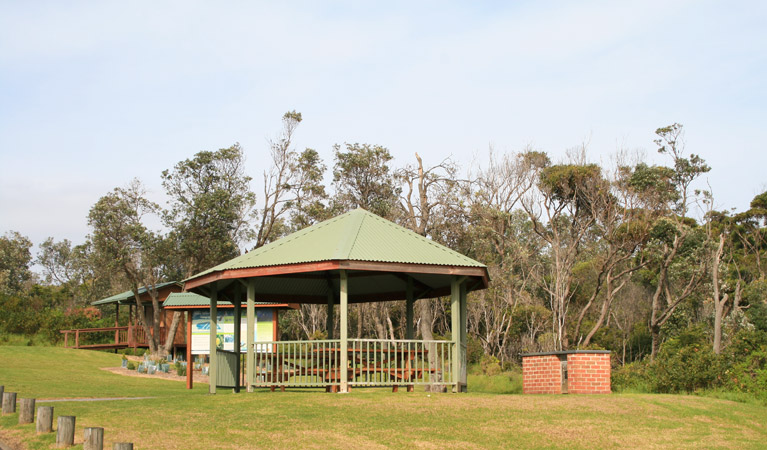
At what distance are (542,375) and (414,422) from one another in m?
5.47

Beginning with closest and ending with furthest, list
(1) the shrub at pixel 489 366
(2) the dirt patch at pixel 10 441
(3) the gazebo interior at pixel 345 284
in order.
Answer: (2) the dirt patch at pixel 10 441 < (3) the gazebo interior at pixel 345 284 < (1) the shrub at pixel 489 366

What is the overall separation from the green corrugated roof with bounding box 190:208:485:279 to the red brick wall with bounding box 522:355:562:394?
241 centimetres

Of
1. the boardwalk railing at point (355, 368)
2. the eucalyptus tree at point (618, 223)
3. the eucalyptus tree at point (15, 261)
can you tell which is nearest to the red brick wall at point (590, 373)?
the boardwalk railing at point (355, 368)

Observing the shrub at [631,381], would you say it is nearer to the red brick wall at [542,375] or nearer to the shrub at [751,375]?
the shrub at [751,375]

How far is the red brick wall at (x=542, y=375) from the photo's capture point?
1616 centimetres

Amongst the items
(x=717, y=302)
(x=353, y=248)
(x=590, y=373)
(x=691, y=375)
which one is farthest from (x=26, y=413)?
(x=717, y=302)

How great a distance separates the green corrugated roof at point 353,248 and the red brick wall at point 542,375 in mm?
2411

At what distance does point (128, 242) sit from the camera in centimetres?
4034

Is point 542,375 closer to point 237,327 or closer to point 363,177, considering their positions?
point 237,327

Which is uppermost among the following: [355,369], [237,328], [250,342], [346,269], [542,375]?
[346,269]

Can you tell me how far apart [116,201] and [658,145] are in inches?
1122

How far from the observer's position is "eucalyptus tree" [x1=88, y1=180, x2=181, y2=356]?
129 feet

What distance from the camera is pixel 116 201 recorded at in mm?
40156

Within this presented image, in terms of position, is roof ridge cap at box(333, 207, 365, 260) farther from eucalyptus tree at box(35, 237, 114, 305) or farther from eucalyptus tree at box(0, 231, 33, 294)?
eucalyptus tree at box(0, 231, 33, 294)
